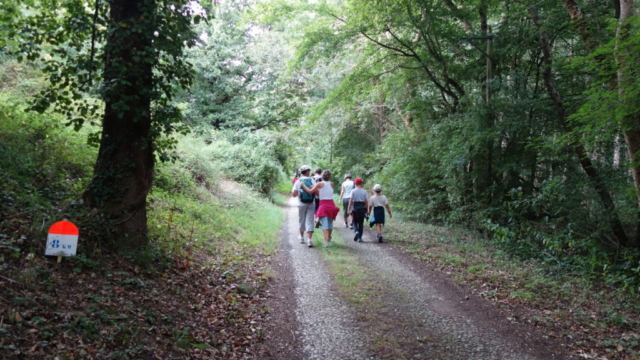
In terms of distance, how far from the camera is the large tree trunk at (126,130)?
4.86m

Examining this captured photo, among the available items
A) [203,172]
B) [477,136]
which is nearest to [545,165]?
[477,136]

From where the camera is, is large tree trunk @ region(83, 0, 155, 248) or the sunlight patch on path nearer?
the sunlight patch on path

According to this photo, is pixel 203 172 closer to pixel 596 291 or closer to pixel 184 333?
pixel 184 333

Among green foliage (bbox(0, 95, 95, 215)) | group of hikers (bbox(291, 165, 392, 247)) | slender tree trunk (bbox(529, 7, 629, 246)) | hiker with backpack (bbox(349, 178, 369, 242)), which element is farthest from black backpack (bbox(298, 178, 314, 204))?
slender tree trunk (bbox(529, 7, 629, 246))

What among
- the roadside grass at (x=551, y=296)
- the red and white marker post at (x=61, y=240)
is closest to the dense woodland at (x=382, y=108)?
the red and white marker post at (x=61, y=240)

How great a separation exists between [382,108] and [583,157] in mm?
14705

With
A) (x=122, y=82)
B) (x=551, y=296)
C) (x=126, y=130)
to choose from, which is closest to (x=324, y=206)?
(x=551, y=296)

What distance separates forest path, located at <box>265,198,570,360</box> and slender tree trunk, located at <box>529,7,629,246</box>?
443cm

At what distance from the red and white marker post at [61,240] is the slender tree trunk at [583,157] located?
28.8 ft

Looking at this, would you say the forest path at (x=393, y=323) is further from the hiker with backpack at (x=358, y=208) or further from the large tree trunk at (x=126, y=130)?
the hiker with backpack at (x=358, y=208)

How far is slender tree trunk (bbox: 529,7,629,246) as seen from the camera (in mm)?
8656

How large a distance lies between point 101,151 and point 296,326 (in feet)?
11.8

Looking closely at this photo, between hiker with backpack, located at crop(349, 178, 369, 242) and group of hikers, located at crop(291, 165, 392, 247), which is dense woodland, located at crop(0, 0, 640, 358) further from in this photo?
hiker with backpack, located at crop(349, 178, 369, 242)

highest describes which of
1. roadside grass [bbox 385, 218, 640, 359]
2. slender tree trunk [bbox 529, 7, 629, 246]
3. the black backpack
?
slender tree trunk [bbox 529, 7, 629, 246]
